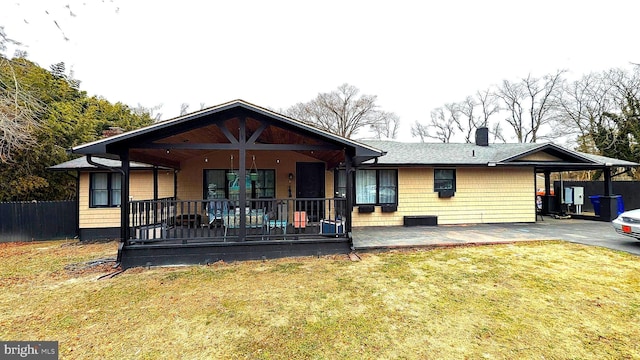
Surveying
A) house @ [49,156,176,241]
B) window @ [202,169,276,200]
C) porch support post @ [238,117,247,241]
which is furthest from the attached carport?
house @ [49,156,176,241]

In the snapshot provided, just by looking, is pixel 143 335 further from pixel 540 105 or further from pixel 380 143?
pixel 540 105

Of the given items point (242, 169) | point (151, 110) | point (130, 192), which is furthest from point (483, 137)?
point (151, 110)

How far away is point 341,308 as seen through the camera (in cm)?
350

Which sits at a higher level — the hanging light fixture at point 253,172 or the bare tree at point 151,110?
the bare tree at point 151,110

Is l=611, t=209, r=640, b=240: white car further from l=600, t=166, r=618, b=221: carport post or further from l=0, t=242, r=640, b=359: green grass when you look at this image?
l=600, t=166, r=618, b=221: carport post

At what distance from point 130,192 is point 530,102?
32.3 m

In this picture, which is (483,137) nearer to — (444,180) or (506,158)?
(506,158)

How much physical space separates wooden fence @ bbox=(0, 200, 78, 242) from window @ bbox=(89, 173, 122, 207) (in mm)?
654

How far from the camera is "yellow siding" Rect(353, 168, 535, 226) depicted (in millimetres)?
9242

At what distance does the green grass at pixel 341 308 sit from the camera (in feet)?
8.77

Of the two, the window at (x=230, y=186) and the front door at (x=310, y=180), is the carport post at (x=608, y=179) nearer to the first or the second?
the front door at (x=310, y=180)

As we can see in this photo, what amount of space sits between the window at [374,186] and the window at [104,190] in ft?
23.4

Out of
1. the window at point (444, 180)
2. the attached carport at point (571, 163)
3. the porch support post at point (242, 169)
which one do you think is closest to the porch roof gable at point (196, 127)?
the porch support post at point (242, 169)

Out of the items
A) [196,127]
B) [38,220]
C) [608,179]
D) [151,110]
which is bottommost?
[38,220]
